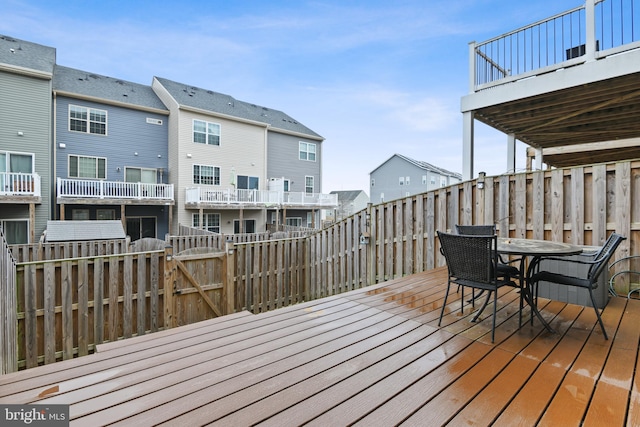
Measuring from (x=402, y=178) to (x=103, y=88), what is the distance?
24.0 m

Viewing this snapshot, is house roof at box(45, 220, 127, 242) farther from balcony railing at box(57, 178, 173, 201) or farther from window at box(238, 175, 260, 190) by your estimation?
window at box(238, 175, 260, 190)

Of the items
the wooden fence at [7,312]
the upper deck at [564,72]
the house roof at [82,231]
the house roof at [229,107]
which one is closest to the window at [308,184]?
the house roof at [229,107]

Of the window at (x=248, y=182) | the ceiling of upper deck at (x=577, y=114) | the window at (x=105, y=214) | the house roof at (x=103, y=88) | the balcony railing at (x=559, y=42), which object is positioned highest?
the house roof at (x=103, y=88)

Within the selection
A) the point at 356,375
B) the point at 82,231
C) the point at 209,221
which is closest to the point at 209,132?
the point at 209,221

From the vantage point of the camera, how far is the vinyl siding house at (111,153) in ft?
41.5

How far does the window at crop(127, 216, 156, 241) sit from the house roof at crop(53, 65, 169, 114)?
5268mm

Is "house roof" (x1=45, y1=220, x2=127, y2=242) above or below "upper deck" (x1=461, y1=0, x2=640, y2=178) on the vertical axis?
below

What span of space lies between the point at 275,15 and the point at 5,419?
530 inches

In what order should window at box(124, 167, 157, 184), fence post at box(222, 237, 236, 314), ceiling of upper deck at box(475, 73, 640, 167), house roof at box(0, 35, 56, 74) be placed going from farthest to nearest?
window at box(124, 167, 157, 184)
house roof at box(0, 35, 56, 74)
ceiling of upper deck at box(475, 73, 640, 167)
fence post at box(222, 237, 236, 314)

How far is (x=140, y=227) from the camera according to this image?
14898mm

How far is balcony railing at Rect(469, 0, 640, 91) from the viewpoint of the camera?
4.85 metres

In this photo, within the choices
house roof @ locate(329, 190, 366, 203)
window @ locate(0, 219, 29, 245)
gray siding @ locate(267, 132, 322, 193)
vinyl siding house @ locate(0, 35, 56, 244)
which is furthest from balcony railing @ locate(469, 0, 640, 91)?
house roof @ locate(329, 190, 366, 203)

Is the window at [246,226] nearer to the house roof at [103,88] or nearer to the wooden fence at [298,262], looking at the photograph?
the house roof at [103,88]

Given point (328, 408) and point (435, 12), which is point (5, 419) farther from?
point (435, 12)
